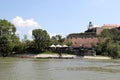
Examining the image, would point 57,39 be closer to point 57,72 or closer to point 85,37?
point 85,37

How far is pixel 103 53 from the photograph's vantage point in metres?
84.6

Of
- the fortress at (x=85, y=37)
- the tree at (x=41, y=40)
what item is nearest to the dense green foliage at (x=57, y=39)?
the tree at (x=41, y=40)

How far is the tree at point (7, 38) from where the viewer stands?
78.9 m

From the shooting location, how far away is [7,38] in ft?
260

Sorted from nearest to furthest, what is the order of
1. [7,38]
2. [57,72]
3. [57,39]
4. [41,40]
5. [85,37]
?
1. [57,72]
2. [7,38]
3. [41,40]
4. [57,39]
5. [85,37]

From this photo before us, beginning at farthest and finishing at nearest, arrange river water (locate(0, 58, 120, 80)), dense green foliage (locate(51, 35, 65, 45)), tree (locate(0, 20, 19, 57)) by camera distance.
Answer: dense green foliage (locate(51, 35, 65, 45)) < tree (locate(0, 20, 19, 57)) < river water (locate(0, 58, 120, 80))

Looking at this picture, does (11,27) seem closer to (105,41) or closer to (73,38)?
(105,41)

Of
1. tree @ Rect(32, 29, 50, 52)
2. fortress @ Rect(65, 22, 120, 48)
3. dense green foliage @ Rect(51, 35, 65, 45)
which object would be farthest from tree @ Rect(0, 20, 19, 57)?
fortress @ Rect(65, 22, 120, 48)

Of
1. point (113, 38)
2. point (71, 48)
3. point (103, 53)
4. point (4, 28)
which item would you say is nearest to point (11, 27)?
point (4, 28)

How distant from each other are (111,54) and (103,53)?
2.15 m

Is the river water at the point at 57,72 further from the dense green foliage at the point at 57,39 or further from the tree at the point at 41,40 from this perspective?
the dense green foliage at the point at 57,39

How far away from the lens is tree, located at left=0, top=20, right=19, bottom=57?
78863 mm

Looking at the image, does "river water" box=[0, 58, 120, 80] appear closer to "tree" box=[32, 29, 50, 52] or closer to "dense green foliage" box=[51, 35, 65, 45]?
"tree" box=[32, 29, 50, 52]

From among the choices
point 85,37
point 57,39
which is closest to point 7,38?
point 57,39
